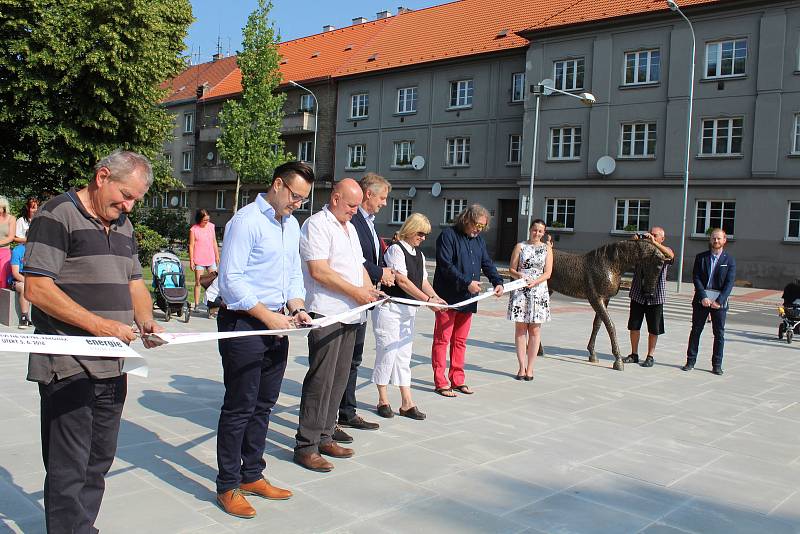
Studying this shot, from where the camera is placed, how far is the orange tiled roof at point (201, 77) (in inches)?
2360

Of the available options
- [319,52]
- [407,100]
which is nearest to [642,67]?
[407,100]

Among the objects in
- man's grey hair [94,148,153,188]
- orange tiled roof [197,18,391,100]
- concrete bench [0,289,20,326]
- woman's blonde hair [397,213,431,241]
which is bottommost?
concrete bench [0,289,20,326]

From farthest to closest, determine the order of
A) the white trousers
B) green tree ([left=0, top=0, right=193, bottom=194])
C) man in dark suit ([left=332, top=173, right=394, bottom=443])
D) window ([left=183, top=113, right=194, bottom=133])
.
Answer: window ([left=183, top=113, right=194, bottom=133]), green tree ([left=0, top=0, right=193, bottom=194]), the white trousers, man in dark suit ([left=332, top=173, right=394, bottom=443])

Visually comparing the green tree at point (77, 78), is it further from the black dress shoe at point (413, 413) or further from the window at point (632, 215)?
the window at point (632, 215)

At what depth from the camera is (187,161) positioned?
196 feet

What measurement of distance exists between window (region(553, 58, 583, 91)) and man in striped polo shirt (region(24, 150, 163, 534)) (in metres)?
32.9

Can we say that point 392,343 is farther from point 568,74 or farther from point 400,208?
point 400,208

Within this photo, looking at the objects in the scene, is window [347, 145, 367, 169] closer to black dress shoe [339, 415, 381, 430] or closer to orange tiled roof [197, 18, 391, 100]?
orange tiled roof [197, 18, 391, 100]

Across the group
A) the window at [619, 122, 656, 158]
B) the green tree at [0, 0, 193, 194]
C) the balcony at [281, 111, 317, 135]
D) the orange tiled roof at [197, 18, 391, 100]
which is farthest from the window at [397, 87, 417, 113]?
the green tree at [0, 0, 193, 194]

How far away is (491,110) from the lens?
37781 mm

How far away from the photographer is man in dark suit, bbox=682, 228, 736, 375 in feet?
32.8

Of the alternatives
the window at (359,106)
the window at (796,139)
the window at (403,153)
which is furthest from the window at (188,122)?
the window at (796,139)

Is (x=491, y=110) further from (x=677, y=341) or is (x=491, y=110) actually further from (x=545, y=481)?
(x=545, y=481)

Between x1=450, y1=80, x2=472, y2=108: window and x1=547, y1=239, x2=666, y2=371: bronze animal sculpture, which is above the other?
x1=450, y1=80, x2=472, y2=108: window
